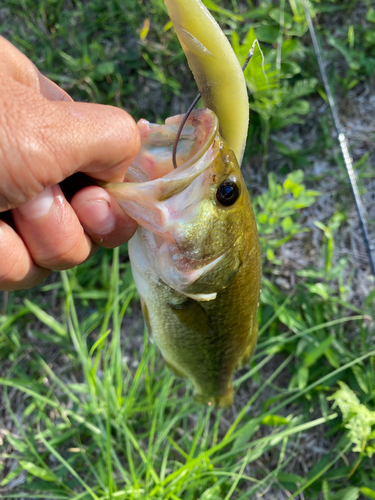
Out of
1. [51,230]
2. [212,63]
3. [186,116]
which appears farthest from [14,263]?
[212,63]

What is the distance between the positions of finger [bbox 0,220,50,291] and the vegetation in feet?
2.34

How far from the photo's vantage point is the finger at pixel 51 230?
98 centimetres

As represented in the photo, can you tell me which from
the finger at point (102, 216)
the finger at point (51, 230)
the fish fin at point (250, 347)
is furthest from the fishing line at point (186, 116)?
the fish fin at point (250, 347)

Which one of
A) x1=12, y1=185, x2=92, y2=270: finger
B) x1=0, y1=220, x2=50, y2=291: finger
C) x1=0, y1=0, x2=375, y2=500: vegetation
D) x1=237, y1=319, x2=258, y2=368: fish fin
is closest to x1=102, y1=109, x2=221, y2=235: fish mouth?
x1=12, y1=185, x2=92, y2=270: finger

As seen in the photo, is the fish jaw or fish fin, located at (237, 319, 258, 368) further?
fish fin, located at (237, 319, 258, 368)

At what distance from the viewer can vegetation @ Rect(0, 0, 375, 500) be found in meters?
1.94

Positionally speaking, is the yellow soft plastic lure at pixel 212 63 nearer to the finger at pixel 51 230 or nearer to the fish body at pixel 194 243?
the fish body at pixel 194 243

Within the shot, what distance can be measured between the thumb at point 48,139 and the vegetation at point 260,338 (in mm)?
1095

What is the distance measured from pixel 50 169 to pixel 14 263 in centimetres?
36

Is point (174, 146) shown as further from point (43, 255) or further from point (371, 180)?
point (371, 180)

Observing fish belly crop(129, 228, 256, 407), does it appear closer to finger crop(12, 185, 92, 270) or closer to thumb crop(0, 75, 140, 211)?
finger crop(12, 185, 92, 270)

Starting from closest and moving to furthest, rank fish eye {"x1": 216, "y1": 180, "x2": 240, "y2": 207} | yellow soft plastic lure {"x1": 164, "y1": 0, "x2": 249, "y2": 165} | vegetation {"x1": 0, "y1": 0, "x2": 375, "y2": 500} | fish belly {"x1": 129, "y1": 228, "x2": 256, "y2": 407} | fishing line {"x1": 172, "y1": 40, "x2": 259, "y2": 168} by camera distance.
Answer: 1. yellow soft plastic lure {"x1": 164, "y1": 0, "x2": 249, "y2": 165}
2. fishing line {"x1": 172, "y1": 40, "x2": 259, "y2": 168}
3. fish eye {"x1": 216, "y1": 180, "x2": 240, "y2": 207}
4. fish belly {"x1": 129, "y1": 228, "x2": 256, "y2": 407}
5. vegetation {"x1": 0, "y1": 0, "x2": 375, "y2": 500}

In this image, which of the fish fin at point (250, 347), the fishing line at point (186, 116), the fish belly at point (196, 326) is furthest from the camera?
the fish fin at point (250, 347)

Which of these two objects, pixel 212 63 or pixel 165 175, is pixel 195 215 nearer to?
pixel 165 175
